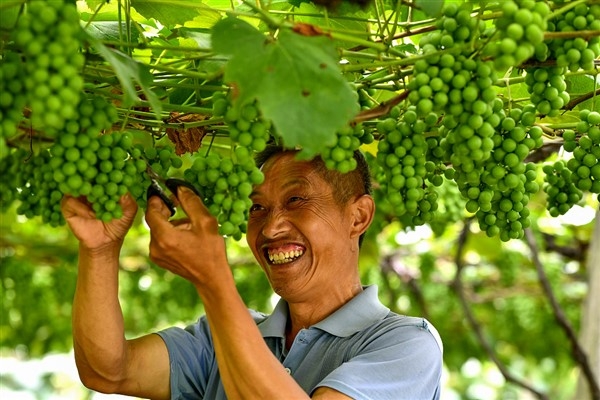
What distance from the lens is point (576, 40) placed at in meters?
1.62

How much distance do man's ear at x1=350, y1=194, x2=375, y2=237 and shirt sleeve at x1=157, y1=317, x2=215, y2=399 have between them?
1.80ft

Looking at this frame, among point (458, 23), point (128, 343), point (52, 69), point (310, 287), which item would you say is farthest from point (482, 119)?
point (128, 343)

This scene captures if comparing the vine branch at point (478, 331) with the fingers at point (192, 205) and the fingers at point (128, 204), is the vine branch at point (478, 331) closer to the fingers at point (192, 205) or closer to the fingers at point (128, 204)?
the fingers at point (128, 204)

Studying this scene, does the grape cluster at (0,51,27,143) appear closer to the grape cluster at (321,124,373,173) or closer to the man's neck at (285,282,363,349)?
the grape cluster at (321,124,373,173)

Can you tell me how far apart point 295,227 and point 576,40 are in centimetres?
99

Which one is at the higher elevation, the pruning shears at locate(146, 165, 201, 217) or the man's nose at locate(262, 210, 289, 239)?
the pruning shears at locate(146, 165, 201, 217)

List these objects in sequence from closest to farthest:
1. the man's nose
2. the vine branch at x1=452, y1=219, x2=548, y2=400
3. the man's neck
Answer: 1. the man's nose
2. the man's neck
3. the vine branch at x1=452, y1=219, x2=548, y2=400

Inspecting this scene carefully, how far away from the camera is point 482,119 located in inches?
63.8

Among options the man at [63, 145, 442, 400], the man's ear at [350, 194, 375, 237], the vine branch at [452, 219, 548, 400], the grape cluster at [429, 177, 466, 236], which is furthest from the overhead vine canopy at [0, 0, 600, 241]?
the vine branch at [452, 219, 548, 400]

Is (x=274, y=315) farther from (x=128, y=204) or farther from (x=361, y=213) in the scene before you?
(x=128, y=204)

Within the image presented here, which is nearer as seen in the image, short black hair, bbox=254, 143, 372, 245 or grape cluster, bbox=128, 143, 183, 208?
grape cluster, bbox=128, 143, 183, 208

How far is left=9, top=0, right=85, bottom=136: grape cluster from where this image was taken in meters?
1.36

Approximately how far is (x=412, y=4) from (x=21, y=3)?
2.23ft

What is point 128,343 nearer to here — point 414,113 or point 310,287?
point 310,287
